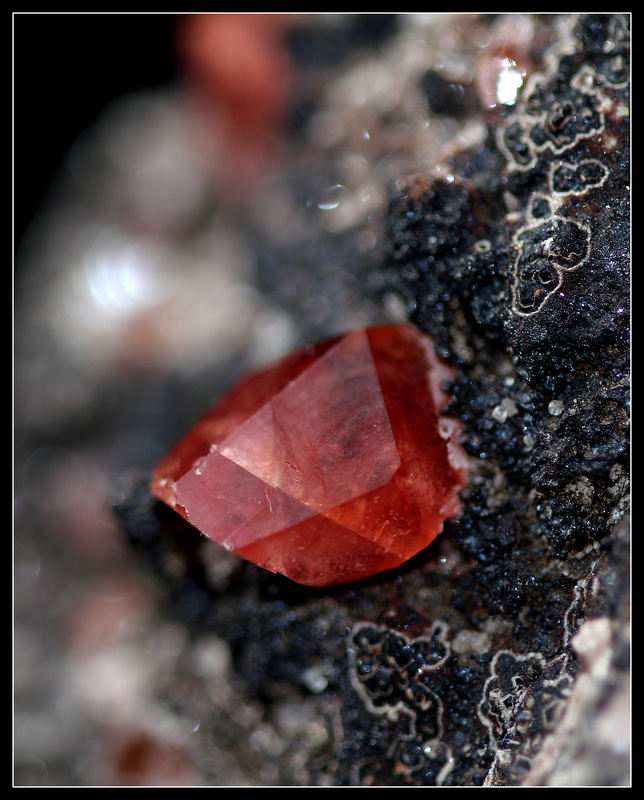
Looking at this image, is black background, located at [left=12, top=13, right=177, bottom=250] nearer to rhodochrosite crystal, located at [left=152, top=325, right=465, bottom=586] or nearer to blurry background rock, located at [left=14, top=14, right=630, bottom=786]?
blurry background rock, located at [left=14, top=14, right=630, bottom=786]

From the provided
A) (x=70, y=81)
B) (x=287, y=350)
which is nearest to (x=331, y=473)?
(x=287, y=350)

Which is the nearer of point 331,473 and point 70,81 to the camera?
point 331,473

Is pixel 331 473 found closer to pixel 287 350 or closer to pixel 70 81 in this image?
pixel 287 350

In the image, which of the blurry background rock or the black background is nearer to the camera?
the blurry background rock

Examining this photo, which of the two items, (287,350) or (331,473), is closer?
(331,473)

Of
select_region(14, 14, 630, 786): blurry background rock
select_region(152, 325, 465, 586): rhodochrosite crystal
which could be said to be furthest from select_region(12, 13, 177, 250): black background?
select_region(152, 325, 465, 586): rhodochrosite crystal

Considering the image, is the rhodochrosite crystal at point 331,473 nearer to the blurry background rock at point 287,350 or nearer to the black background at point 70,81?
the blurry background rock at point 287,350

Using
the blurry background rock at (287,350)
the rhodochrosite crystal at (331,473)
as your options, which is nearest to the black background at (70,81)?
the blurry background rock at (287,350)
